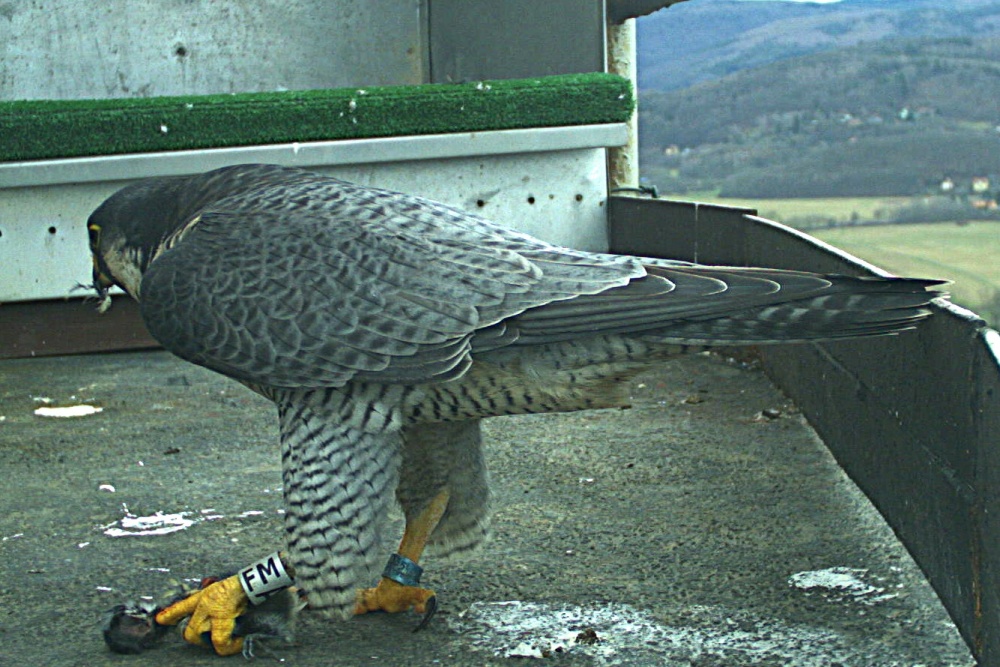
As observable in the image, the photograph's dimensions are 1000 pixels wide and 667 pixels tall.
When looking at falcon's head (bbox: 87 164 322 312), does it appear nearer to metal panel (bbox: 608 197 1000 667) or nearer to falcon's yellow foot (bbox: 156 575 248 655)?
falcon's yellow foot (bbox: 156 575 248 655)

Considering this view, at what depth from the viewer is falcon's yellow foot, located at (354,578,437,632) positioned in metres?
2.81

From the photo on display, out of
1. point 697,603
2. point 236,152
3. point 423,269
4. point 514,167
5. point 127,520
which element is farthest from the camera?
point 514,167

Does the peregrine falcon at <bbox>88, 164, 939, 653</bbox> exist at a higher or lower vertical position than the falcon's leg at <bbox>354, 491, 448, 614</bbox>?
higher

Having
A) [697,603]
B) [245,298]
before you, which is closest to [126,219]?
[245,298]

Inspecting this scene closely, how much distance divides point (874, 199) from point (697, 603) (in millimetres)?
1101

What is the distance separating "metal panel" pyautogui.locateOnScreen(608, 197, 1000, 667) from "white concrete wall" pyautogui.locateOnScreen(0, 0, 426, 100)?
174 inches

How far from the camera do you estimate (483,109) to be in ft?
20.0

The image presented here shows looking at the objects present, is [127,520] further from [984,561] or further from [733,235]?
[733,235]

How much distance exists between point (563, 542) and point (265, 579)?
3.05 feet

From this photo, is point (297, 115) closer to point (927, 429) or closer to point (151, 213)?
point (151, 213)

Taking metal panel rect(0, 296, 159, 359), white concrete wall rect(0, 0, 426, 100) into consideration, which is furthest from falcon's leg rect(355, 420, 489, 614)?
white concrete wall rect(0, 0, 426, 100)

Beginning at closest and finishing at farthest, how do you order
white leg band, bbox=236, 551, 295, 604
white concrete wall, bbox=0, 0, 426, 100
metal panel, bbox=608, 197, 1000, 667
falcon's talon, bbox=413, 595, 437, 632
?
metal panel, bbox=608, 197, 1000, 667 < white leg band, bbox=236, 551, 295, 604 < falcon's talon, bbox=413, 595, 437, 632 < white concrete wall, bbox=0, 0, 426, 100

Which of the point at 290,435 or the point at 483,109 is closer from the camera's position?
the point at 290,435

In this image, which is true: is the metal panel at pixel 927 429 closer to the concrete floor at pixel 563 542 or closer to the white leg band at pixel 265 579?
the concrete floor at pixel 563 542
